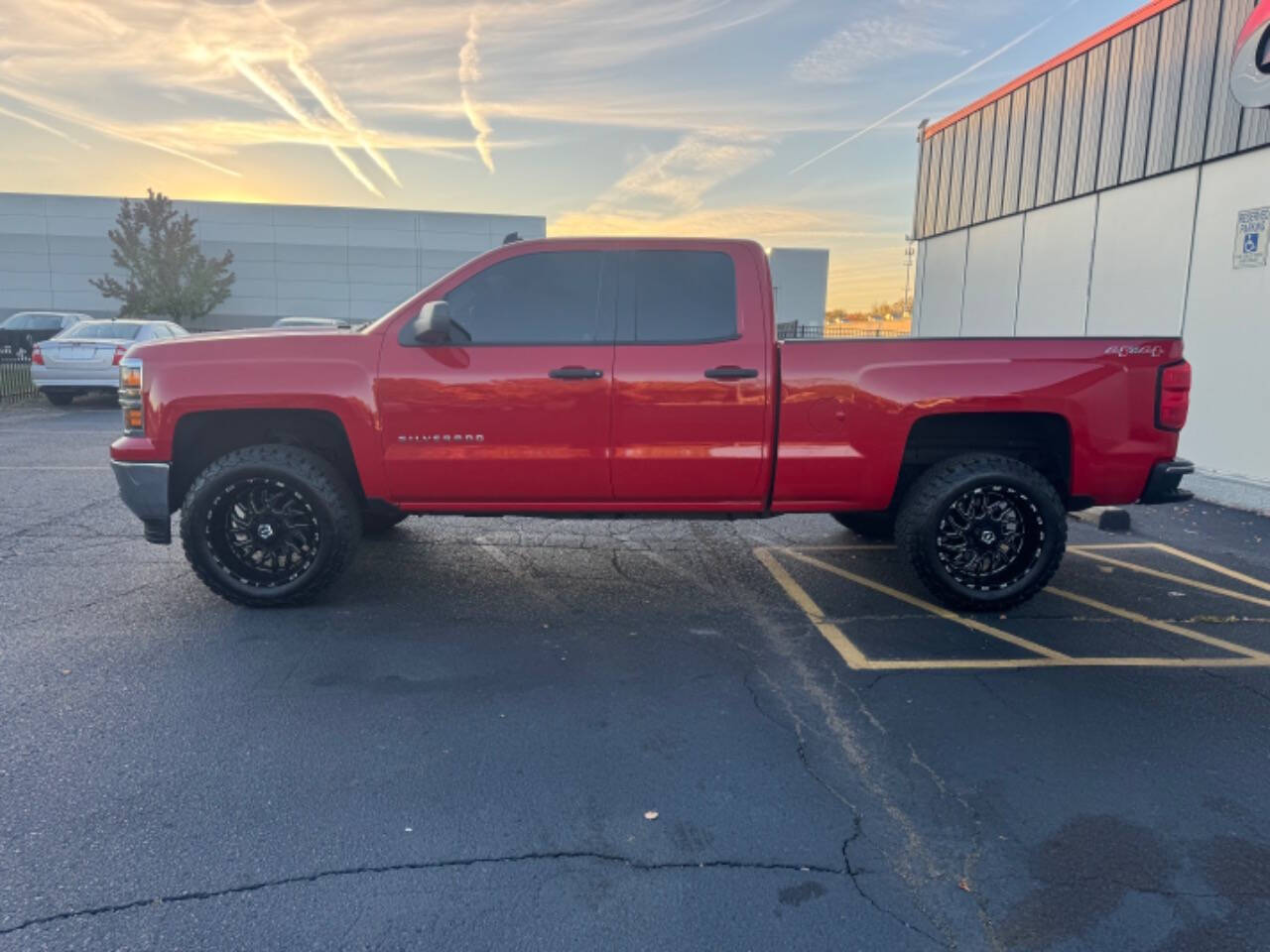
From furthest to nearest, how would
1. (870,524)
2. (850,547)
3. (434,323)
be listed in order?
(870,524), (850,547), (434,323)

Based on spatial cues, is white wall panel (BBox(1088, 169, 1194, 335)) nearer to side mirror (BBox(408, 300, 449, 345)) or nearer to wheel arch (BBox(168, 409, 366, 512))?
side mirror (BBox(408, 300, 449, 345))

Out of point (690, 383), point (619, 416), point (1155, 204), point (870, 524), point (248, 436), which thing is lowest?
point (870, 524)

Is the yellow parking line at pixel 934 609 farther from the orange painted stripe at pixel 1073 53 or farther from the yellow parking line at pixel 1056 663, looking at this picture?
the orange painted stripe at pixel 1073 53

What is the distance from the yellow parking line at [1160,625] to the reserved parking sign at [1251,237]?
17.2 ft

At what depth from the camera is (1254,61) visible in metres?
8.09

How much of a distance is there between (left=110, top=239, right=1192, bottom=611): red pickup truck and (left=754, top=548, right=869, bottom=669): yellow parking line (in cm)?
66

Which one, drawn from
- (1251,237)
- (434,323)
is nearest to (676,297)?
(434,323)

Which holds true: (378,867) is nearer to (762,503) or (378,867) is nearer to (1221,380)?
(762,503)

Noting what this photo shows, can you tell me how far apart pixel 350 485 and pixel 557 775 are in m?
2.66

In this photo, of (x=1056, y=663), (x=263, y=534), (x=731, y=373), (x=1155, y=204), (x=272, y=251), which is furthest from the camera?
(x=272, y=251)

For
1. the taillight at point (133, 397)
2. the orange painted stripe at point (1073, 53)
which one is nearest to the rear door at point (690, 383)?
the taillight at point (133, 397)

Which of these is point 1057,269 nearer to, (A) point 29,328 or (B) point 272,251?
(A) point 29,328

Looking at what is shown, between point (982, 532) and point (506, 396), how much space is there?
297cm

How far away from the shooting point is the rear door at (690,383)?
4707mm
